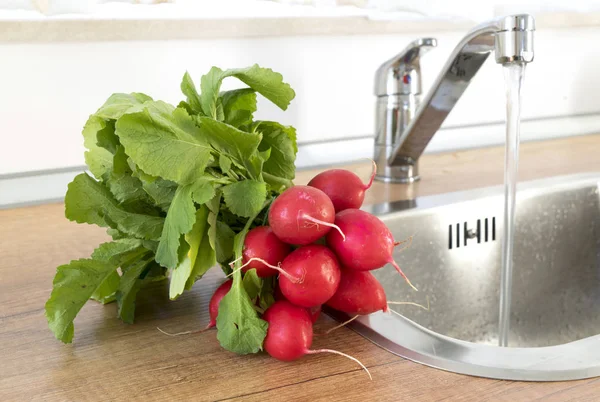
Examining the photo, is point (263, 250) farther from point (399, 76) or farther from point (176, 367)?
point (399, 76)

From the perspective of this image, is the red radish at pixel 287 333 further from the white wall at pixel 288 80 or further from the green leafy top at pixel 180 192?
the white wall at pixel 288 80

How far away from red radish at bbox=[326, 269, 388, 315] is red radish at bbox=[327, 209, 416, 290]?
0.09 ft

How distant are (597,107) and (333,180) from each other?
4.24ft

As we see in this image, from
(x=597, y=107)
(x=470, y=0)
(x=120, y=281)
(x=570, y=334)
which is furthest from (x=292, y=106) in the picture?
(x=597, y=107)

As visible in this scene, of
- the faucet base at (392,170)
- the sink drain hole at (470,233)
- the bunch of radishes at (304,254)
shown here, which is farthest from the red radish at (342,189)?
the faucet base at (392,170)

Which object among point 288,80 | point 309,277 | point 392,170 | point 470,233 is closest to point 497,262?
point 470,233

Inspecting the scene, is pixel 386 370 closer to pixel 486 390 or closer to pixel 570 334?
pixel 486 390

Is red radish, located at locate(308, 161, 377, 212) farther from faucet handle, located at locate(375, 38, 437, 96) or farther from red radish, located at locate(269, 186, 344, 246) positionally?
faucet handle, located at locate(375, 38, 437, 96)

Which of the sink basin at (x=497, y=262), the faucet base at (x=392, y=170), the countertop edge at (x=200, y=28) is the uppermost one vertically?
the countertop edge at (x=200, y=28)

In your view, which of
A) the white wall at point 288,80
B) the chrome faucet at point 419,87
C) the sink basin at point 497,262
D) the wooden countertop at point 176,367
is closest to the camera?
the wooden countertop at point 176,367

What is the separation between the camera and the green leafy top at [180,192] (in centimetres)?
54

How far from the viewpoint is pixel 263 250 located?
0.56 m

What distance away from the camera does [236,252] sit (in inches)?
22.4

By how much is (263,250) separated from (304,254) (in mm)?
33
